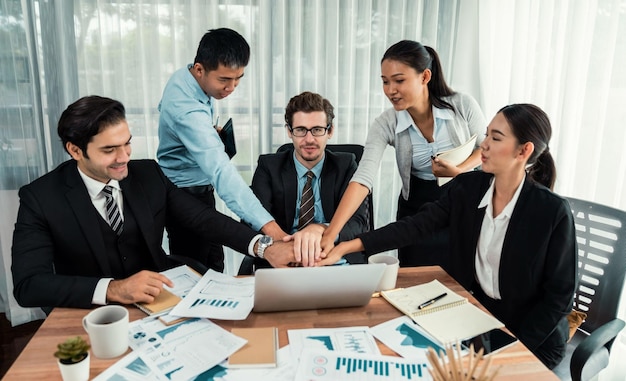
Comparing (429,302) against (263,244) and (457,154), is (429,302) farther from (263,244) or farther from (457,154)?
(457,154)

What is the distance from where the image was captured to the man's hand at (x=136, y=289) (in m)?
1.29

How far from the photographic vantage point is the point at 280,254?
1.66 m

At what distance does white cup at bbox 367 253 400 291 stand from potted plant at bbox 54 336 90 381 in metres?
0.82

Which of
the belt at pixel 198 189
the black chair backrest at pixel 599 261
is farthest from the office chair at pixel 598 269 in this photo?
the belt at pixel 198 189

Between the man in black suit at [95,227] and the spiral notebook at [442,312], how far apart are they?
1.48 ft

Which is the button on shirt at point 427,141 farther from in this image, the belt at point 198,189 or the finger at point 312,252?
the belt at point 198,189

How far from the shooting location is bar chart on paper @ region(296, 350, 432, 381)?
1.00 m

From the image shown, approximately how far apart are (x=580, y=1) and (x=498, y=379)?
6.80 ft

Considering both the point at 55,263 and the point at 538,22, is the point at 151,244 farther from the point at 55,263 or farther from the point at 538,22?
the point at 538,22

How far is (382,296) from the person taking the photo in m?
1.39

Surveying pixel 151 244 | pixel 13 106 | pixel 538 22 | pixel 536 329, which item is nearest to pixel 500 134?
pixel 536 329

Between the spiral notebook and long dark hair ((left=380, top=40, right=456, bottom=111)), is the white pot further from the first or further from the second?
long dark hair ((left=380, top=40, right=456, bottom=111))

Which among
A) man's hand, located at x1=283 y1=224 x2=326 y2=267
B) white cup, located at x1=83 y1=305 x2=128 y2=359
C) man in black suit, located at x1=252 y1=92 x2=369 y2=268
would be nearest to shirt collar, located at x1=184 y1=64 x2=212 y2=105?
man in black suit, located at x1=252 y1=92 x2=369 y2=268

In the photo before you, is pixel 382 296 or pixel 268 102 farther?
pixel 268 102
